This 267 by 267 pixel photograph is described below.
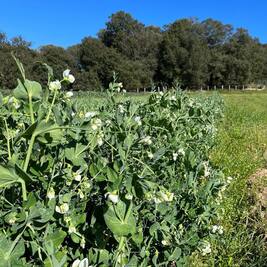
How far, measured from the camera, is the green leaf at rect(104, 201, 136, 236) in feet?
4.33

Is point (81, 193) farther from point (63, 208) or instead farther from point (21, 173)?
point (21, 173)

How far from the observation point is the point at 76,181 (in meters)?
1.58

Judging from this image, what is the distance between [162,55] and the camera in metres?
75.4

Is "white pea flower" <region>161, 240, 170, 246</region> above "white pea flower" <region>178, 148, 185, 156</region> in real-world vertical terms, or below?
below

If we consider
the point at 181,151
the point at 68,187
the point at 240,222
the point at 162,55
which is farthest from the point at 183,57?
the point at 68,187

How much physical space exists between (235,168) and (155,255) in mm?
4071

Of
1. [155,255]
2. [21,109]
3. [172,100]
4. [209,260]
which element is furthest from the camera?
[172,100]

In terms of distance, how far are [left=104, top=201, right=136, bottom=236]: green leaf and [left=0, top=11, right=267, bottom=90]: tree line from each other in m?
61.9

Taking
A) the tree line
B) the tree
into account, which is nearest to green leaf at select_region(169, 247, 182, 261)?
the tree line

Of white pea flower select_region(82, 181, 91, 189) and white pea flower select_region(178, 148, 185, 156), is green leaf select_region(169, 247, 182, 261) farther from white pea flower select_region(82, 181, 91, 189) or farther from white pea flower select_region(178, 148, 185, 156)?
white pea flower select_region(82, 181, 91, 189)

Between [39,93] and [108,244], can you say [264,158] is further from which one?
[39,93]

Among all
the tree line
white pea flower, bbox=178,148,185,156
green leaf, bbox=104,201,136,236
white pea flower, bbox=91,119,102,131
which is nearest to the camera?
green leaf, bbox=104,201,136,236

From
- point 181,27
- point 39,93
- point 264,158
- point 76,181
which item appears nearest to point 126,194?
point 76,181

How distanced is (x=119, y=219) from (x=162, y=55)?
75.7m
